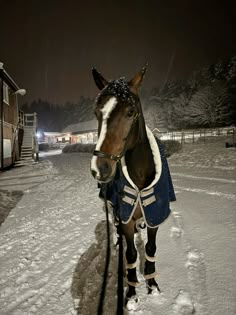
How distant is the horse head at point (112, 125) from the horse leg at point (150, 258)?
3.90 feet

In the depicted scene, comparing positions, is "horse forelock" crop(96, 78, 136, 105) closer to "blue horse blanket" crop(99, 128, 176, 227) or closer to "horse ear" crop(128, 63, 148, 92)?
"horse ear" crop(128, 63, 148, 92)

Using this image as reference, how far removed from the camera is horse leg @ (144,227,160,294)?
274 centimetres

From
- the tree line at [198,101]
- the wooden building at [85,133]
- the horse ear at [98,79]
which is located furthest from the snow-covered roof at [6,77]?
the wooden building at [85,133]

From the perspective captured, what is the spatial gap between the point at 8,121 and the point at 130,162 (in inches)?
673

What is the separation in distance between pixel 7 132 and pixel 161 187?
652 inches

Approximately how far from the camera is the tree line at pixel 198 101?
34344 millimetres

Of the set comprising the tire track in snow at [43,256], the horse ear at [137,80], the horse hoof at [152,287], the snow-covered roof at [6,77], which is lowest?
the tire track in snow at [43,256]

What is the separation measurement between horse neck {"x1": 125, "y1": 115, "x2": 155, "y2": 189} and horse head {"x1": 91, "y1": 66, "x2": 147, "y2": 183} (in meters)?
0.30

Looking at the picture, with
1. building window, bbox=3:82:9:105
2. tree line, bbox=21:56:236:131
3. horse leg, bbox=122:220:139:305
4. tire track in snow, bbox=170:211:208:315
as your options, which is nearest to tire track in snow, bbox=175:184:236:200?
tire track in snow, bbox=170:211:208:315

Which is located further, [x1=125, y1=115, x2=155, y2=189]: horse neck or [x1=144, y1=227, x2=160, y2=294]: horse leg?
[x1=144, y1=227, x2=160, y2=294]: horse leg

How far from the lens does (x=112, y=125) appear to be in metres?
2.01

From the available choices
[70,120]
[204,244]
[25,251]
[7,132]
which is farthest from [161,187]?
[70,120]

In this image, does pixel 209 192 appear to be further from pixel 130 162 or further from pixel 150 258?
pixel 130 162

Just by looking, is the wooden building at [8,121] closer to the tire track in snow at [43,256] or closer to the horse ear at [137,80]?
the tire track in snow at [43,256]
